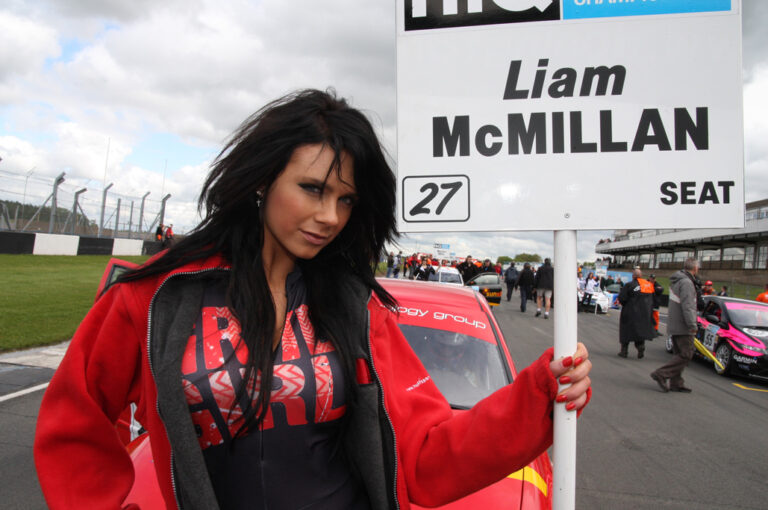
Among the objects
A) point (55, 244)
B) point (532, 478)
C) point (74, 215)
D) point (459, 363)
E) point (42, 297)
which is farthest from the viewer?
point (74, 215)

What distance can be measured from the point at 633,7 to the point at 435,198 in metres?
0.79

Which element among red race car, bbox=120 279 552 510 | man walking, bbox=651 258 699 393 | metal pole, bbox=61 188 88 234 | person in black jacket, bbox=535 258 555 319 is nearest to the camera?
red race car, bbox=120 279 552 510

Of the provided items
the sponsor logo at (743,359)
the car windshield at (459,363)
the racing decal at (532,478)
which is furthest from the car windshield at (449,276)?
the racing decal at (532,478)

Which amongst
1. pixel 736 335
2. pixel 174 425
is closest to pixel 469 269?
pixel 736 335

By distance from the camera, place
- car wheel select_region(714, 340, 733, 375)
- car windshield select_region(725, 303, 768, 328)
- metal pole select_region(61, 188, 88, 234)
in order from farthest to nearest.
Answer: metal pole select_region(61, 188, 88, 234)
car windshield select_region(725, 303, 768, 328)
car wheel select_region(714, 340, 733, 375)

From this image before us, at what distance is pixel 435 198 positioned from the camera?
150 centimetres

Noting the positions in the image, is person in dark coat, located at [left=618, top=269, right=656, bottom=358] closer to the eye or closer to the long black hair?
the long black hair

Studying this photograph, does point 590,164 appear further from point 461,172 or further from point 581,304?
point 581,304

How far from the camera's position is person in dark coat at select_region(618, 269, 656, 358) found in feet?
33.0

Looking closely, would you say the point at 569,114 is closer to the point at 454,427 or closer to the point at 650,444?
the point at 454,427

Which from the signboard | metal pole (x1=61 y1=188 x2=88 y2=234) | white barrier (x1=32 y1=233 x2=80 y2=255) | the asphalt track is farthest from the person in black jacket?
white barrier (x1=32 y1=233 x2=80 y2=255)

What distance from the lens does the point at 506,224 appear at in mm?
1461

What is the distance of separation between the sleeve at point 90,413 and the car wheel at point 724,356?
10202 mm

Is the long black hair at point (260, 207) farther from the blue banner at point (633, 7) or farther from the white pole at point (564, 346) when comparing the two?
the blue banner at point (633, 7)
